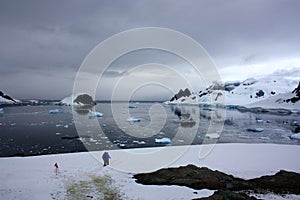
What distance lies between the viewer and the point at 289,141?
1113 inches

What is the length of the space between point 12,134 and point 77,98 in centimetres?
9684

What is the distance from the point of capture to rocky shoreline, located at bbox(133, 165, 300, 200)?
11016 mm

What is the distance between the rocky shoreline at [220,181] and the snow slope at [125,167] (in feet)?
1.90

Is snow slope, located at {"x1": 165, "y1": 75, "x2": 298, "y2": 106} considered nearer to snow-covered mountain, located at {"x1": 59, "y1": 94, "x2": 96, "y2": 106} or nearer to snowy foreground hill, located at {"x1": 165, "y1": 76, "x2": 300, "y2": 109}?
snowy foreground hill, located at {"x1": 165, "y1": 76, "x2": 300, "y2": 109}

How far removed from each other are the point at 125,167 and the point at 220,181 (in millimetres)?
5559

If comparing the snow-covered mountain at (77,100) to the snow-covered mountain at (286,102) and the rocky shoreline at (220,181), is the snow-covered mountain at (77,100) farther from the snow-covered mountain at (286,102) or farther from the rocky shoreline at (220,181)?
the rocky shoreline at (220,181)

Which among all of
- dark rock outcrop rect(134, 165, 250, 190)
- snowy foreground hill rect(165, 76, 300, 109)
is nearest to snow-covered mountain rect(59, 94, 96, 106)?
snowy foreground hill rect(165, 76, 300, 109)

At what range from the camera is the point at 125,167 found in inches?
572

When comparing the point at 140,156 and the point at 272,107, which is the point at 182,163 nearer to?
the point at 140,156

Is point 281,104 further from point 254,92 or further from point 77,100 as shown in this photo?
point 77,100

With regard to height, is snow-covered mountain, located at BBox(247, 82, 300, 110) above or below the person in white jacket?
above

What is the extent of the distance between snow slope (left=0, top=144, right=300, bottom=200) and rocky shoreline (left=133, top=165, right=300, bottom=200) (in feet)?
1.90

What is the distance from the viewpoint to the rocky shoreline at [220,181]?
11016mm

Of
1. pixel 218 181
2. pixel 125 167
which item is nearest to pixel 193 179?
pixel 218 181
